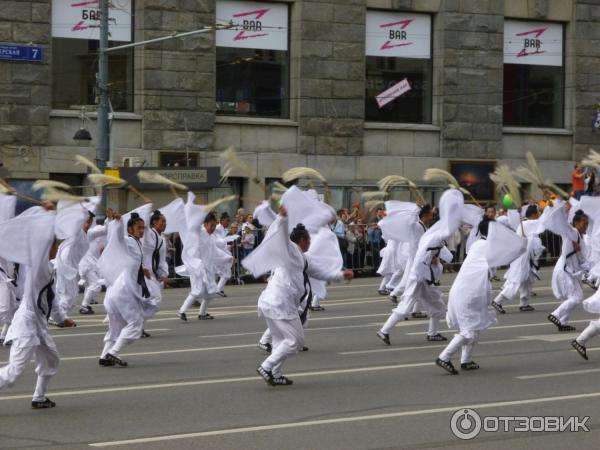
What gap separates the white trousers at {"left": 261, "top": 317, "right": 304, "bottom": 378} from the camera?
40.2 ft

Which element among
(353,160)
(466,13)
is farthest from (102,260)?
(466,13)

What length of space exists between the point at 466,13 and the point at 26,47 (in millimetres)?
14022

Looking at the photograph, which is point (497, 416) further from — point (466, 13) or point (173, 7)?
point (466, 13)

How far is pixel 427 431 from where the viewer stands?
988cm

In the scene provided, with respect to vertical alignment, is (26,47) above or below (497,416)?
above

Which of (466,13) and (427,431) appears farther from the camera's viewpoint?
(466,13)

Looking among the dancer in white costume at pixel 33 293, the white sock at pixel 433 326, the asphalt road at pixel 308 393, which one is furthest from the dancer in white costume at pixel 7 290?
the white sock at pixel 433 326

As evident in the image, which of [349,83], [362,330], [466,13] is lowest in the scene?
[362,330]

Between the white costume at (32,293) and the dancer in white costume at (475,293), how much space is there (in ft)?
14.4

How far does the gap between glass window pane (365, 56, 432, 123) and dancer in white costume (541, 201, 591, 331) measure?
20.0m

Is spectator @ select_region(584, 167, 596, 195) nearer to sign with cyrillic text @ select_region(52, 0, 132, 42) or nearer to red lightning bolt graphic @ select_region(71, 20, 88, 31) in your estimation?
sign with cyrillic text @ select_region(52, 0, 132, 42)

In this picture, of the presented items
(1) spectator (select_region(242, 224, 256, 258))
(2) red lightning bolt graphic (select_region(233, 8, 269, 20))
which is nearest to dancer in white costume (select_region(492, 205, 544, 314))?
(1) spectator (select_region(242, 224, 256, 258))

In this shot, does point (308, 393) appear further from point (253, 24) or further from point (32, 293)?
point (253, 24)

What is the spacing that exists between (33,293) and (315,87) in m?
25.4
